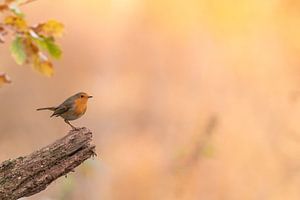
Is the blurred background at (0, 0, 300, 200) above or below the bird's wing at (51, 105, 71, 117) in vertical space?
above

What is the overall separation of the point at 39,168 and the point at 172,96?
8.58 feet

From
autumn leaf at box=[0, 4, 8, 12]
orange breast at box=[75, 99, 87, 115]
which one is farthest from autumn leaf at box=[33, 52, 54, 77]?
orange breast at box=[75, 99, 87, 115]

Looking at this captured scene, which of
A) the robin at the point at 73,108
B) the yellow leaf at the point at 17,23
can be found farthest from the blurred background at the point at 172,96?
the yellow leaf at the point at 17,23

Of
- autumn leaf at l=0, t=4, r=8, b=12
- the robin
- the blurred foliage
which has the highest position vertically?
the robin

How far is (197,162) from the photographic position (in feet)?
9.48

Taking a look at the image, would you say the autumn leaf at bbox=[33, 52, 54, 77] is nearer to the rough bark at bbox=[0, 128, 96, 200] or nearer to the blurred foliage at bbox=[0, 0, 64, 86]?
the blurred foliage at bbox=[0, 0, 64, 86]

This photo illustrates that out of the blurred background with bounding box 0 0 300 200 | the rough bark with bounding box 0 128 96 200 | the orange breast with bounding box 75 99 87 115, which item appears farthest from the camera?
the blurred background with bounding box 0 0 300 200

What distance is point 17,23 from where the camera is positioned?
46.4 inches

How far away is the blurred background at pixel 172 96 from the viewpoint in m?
3.29

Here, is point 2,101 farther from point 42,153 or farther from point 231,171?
point 42,153

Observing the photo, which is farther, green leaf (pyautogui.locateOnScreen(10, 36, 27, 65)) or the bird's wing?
the bird's wing

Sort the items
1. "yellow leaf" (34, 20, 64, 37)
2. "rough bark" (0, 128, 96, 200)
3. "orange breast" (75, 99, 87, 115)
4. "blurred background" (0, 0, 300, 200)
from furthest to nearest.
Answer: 1. "blurred background" (0, 0, 300, 200)
2. "orange breast" (75, 99, 87, 115)
3. "yellow leaf" (34, 20, 64, 37)
4. "rough bark" (0, 128, 96, 200)

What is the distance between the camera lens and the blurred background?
329 centimetres

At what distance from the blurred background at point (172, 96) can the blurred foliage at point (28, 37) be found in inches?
71.6
